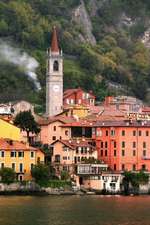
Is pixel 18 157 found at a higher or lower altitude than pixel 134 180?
higher

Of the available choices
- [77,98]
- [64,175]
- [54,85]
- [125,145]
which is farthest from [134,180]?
[77,98]

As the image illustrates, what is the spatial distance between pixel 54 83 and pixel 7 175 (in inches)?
1697

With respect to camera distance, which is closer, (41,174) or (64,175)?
(41,174)

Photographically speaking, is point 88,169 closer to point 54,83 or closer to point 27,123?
point 27,123

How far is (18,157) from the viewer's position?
14250 centimetres

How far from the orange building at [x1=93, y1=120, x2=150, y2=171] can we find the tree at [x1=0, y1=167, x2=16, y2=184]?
14.1 meters

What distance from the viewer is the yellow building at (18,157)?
465 ft

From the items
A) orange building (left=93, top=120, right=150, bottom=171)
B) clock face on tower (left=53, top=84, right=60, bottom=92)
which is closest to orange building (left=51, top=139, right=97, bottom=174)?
orange building (left=93, top=120, right=150, bottom=171)

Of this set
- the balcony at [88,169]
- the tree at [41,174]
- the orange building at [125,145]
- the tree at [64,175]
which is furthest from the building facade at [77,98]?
the tree at [41,174]

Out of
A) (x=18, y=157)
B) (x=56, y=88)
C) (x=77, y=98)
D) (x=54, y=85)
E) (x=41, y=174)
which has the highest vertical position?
(x=54, y=85)

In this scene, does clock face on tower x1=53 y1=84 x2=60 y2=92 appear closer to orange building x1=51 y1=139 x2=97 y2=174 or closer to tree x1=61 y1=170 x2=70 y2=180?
orange building x1=51 y1=139 x2=97 y2=174

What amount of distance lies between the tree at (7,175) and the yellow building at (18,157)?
2.04 metres

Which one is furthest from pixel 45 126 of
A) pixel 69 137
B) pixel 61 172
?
pixel 61 172

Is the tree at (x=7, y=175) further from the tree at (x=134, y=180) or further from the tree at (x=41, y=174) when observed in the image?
the tree at (x=134, y=180)
